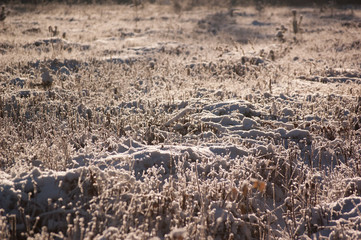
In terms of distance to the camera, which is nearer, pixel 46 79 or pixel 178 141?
pixel 178 141

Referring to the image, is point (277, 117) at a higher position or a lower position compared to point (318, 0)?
lower

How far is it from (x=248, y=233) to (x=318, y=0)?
2584 cm

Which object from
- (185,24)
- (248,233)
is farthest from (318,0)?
(248,233)

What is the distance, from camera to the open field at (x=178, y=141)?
236 cm

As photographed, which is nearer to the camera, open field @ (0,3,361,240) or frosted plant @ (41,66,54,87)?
open field @ (0,3,361,240)

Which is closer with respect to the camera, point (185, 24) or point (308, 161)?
point (308, 161)

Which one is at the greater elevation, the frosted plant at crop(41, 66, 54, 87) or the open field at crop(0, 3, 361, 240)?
the frosted plant at crop(41, 66, 54, 87)

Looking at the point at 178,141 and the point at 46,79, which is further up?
the point at 46,79

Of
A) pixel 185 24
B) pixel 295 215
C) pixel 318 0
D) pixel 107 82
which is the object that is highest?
pixel 318 0

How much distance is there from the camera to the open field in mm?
2361

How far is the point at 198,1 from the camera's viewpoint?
2292 cm

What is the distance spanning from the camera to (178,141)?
3875 millimetres

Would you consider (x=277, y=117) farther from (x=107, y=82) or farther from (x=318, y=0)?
(x=318, y=0)

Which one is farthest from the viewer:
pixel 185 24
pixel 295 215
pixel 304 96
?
pixel 185 24
